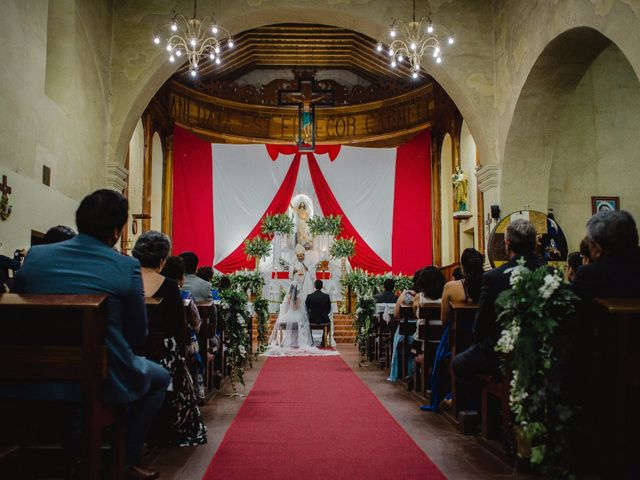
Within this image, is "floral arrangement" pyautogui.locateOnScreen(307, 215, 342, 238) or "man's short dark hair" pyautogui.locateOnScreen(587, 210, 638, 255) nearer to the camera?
"man's short dark hair" pyautogui.locateOnScreen(587, 210, 638, 255)

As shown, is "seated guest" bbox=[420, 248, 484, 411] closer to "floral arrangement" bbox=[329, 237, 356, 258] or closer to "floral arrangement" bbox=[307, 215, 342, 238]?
"floral arrangement" bbox=[329, 237, 356, 258]

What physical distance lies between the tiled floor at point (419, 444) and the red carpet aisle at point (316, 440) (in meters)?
0.06

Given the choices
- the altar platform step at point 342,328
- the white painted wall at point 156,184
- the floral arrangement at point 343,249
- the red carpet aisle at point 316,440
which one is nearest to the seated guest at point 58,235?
the red carpet aisle at point 316,440

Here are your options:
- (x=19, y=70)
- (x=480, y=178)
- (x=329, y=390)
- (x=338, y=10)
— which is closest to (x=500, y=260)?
(x=480, y=178)

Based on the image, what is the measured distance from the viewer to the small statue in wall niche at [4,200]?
4.96 m

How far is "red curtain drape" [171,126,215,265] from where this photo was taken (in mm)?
12969

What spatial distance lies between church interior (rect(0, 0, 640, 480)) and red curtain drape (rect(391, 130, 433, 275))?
5 centimetres

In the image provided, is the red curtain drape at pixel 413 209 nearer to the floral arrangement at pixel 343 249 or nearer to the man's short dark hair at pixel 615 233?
the floral arrangement at pixel 343 249

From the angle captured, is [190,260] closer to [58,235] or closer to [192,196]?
[58,235]

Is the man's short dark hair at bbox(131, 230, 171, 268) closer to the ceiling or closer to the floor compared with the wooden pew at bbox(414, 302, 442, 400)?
closer to the ceiling

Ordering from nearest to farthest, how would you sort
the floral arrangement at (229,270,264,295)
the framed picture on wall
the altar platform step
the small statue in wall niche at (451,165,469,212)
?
the framed picture on wall
the floral arrangement at (229,270,264,295)
the small statue in wall niche at (451,165,469,212)
the altar platform step

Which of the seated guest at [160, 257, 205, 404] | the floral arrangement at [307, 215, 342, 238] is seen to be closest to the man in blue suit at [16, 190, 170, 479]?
the seated guest at [160, 257, 205, 404]

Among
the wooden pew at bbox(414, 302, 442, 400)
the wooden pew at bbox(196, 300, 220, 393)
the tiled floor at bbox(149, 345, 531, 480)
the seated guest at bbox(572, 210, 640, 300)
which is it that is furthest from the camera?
the wooden pew at bbox(414, 302, 442, 400)

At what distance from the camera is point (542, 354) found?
2410 millimetres
